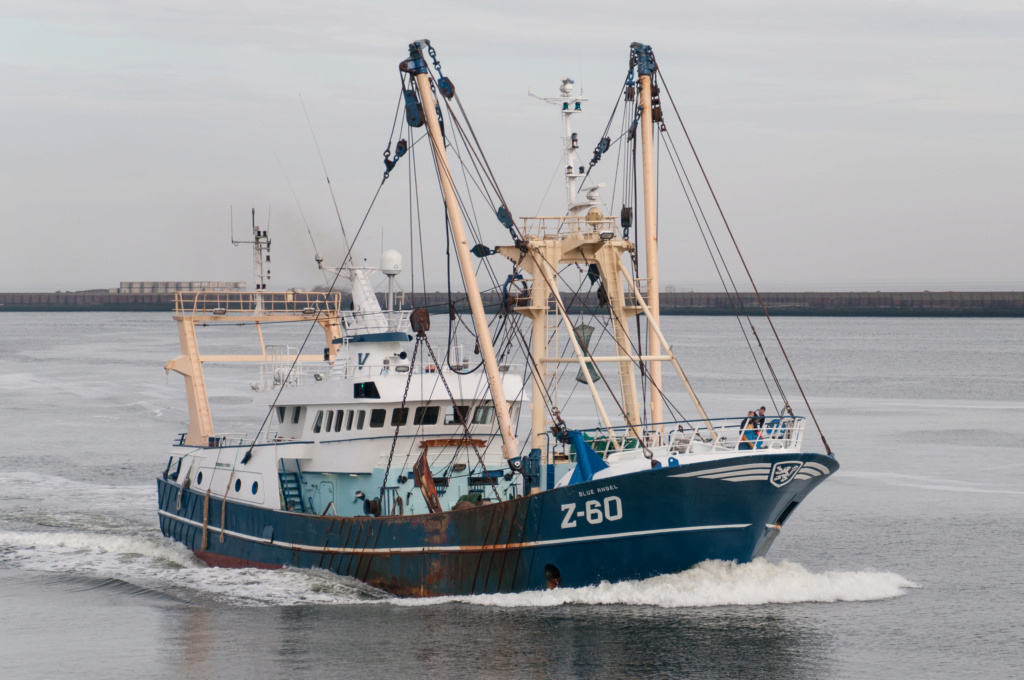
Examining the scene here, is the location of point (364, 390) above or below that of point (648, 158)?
below

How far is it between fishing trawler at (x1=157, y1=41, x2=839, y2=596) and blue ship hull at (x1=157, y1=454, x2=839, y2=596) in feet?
0.11

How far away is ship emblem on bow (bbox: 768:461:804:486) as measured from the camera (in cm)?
2139

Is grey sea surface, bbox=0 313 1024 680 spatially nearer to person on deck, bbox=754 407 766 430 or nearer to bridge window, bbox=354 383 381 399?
person on deck, bbox=754 407 766 430

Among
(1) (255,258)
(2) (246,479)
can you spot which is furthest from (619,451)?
(1) (255,258)

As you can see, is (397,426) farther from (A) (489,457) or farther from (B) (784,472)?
(B) (784,472)

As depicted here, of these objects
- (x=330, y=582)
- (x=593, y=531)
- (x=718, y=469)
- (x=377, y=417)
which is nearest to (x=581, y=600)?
(x=593, y=531)

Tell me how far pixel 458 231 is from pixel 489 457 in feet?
17.7

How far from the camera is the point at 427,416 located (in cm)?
2669

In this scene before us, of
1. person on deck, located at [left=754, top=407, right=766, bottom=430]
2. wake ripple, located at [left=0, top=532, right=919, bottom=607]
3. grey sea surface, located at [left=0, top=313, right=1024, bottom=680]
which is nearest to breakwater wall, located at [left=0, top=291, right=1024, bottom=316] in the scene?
grey sea surface, located at [left=0, top=313, right=1024, bottom=680]

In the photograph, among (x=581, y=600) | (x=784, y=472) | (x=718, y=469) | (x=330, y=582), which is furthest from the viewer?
(x=330, y=582)

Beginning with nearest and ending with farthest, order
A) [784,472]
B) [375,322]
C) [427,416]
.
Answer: [784,472] < [427,416] < [375,322]

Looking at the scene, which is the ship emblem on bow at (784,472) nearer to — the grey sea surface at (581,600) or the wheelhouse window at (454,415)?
the grey sea surface at (581,600)

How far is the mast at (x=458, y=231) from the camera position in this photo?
24219 millimetres

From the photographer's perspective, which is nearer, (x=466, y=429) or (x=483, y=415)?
(x=466, y=429)
